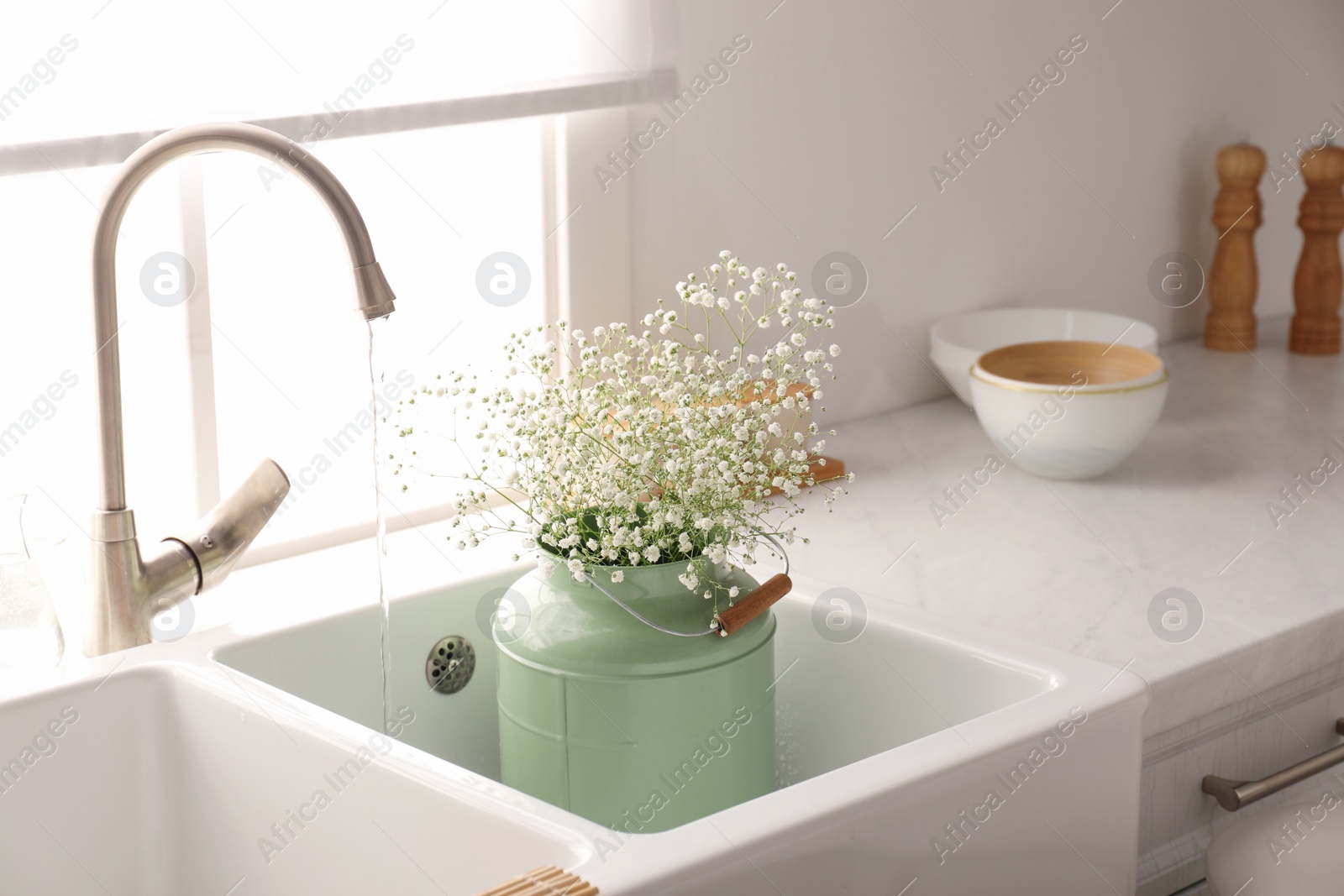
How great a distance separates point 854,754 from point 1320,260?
4.54 feet

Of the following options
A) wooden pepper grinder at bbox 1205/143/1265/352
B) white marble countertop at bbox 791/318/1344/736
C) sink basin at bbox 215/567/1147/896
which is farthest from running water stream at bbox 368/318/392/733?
wooden pepper grinder at bbox 1205/143/1265/352

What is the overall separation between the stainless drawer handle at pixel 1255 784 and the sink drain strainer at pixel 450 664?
56cm

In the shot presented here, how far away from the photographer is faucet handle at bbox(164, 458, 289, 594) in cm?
96

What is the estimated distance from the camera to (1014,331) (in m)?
1.78

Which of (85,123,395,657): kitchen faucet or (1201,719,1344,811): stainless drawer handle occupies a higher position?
(85,123,395,657): kitchen faucet

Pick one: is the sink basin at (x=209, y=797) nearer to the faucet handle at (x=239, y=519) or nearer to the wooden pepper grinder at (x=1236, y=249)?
the faucet handle at (x=239, y=519)

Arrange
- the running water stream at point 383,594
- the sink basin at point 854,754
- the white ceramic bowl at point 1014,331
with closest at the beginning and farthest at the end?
the sink basin at point 854,754 → the running water stream at point 383,594 → the white ceramic bowl at point 1014,331

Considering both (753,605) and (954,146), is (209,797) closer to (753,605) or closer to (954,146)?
(753,605)

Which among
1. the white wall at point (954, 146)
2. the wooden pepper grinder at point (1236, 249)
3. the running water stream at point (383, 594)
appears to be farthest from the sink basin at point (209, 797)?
the wooden pepper grinder at point (1236, 249)

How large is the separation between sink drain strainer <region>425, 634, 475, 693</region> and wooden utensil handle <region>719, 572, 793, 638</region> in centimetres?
27

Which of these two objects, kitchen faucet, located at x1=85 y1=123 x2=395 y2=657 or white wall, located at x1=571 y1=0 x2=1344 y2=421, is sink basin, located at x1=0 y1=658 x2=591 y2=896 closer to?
kitchen faucet, located at x1=85 y1=123 x2=395 y2=657

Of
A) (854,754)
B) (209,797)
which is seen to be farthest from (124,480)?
(854,754)

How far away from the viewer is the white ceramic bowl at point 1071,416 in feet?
4.67

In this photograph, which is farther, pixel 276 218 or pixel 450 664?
pixel 276 218
